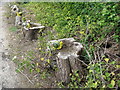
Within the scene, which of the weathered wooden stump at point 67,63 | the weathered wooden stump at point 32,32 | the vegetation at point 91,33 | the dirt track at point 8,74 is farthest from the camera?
the weathered wooden stump at point 32,32

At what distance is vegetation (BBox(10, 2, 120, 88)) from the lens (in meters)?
2.79

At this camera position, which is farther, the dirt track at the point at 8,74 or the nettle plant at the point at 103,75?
the dirt track at the point at 8,74

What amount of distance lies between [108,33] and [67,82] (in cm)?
140

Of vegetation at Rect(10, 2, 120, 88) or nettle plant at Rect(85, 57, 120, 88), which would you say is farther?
vegetation at Rect(10, 2, 120, 88)

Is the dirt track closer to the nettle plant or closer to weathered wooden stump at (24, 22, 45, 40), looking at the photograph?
weathered wooden stump at (24, 22, 45, 40)

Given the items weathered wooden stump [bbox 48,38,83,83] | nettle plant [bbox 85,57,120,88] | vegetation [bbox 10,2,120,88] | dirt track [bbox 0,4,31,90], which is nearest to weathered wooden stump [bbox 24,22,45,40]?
vegetation [bbox 10,2,120,88]

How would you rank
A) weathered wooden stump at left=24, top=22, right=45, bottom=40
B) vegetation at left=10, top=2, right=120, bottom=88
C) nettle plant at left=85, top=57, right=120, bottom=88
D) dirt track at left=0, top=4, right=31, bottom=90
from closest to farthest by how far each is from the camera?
nettle plant at left=85, top=57, right=120, bottom=88
vegetation at left=10, top=2, right=120, bottom=88
dirt track at left=0, top=4, right=31, bottom=90
weathered wooden stump at left=24, top=22, right=45, bottom=40

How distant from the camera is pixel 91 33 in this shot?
12.4 feet

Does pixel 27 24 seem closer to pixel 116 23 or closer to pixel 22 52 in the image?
pixel 22 52

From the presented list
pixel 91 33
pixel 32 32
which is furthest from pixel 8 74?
pixel 91 33

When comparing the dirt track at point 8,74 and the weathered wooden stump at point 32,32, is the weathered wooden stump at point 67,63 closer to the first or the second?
the dirt track at point 8,74

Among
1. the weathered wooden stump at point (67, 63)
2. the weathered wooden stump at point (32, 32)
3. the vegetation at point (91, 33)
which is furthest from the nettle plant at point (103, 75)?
the weathered wooden stump at point (32, 32)

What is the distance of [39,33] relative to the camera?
4.58 meters

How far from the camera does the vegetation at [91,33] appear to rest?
279cm
